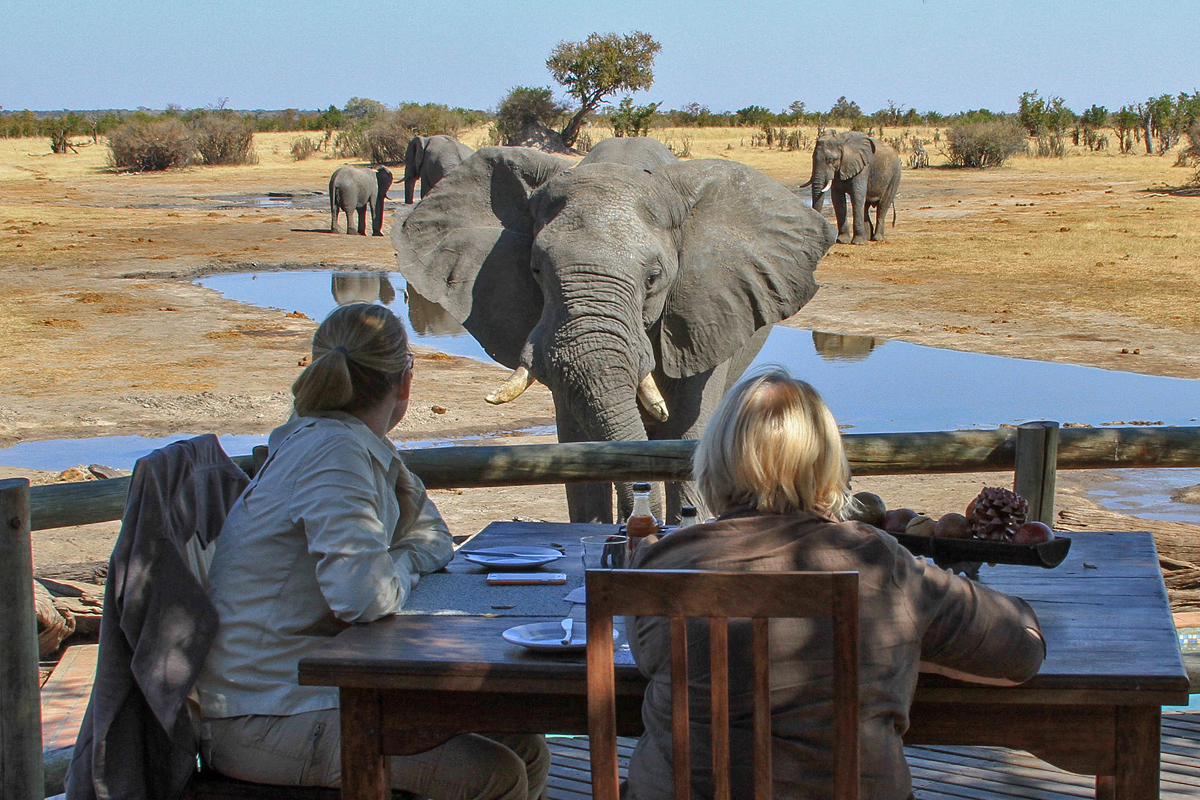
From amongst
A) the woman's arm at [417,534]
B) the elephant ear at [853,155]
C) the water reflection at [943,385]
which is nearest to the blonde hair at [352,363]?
the woman's arm at [417,534]

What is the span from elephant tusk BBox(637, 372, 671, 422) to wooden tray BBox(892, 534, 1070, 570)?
9.86ft

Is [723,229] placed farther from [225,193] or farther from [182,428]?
[225,193]

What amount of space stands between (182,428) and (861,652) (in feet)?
27.7

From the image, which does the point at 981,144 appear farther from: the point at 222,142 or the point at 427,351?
the point at 427,351

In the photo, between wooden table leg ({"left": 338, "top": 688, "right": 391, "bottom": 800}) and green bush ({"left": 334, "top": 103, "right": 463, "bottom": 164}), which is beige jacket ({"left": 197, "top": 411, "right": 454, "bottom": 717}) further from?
green bush ({"left": 334, "top": 103, "right": 463, "bottom": 164})

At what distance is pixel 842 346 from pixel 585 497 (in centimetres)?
827

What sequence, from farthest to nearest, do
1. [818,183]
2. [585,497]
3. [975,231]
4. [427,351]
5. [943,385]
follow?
[975,231]
[818,183]
[427,351]
[943,385]
[585,497]

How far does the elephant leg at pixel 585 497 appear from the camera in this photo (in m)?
5.91

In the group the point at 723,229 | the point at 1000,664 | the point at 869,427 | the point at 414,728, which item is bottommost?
the point at 869,427

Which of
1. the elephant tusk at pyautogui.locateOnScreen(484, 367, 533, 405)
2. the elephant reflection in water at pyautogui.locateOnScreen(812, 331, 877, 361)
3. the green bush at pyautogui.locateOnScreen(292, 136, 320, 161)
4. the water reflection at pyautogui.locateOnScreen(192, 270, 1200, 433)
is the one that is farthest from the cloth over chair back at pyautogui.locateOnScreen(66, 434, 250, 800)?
the green bush at pyautogui.locateOnScreen(292, 136, 320, 161)

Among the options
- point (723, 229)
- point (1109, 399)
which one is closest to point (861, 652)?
point (723, 229)

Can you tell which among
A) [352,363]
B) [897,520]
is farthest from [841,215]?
[352,363]

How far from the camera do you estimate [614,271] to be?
5520mm

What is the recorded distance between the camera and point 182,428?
972cm
